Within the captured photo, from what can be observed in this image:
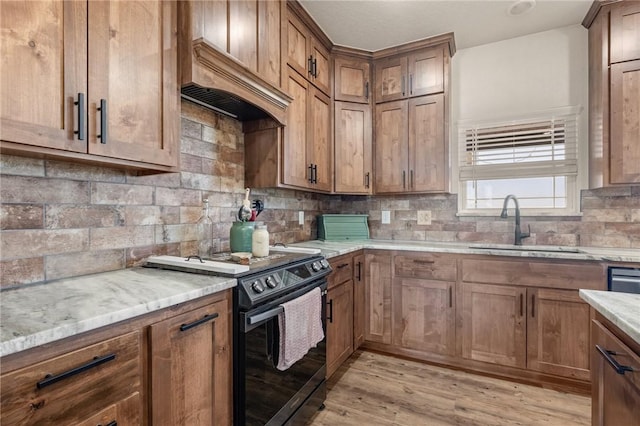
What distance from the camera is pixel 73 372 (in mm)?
805

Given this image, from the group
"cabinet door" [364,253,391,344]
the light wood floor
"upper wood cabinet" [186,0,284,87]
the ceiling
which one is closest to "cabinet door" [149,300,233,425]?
the light wood floor

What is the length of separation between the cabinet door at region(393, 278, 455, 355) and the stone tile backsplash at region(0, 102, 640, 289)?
0.67 m

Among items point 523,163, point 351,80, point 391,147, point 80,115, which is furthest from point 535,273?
point 80,115

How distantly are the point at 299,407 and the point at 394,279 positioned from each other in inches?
52.4

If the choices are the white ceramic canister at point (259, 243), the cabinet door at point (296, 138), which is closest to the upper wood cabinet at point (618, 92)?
the cabinet door at point (296, 138)

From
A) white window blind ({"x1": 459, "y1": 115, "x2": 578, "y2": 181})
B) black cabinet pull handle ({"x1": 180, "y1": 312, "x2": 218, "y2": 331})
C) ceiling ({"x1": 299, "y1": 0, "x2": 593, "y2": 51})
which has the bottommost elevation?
black cabinet pull handle ({"x1": 180, "y1": 312, "x2": 218, "y2": 331})

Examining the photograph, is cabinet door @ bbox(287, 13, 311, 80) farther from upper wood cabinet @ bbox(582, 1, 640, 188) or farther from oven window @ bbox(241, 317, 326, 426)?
upper wood cabinet @ bbox(582, 1, 640, 188)

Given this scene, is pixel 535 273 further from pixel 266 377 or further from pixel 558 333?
pixel 266 377

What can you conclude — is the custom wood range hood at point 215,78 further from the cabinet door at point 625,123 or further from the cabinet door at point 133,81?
the cabinet door at point 625,123

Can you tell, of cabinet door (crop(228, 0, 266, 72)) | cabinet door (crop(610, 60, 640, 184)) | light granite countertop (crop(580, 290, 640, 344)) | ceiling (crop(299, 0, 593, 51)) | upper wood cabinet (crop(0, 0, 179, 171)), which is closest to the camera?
light granite countertop (crop(580, 290, 640, 344))

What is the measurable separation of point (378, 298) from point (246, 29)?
2.23m

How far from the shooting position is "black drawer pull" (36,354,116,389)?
2.47ft

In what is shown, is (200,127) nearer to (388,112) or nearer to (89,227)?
(89,227)

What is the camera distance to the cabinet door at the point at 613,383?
88 centimetres
